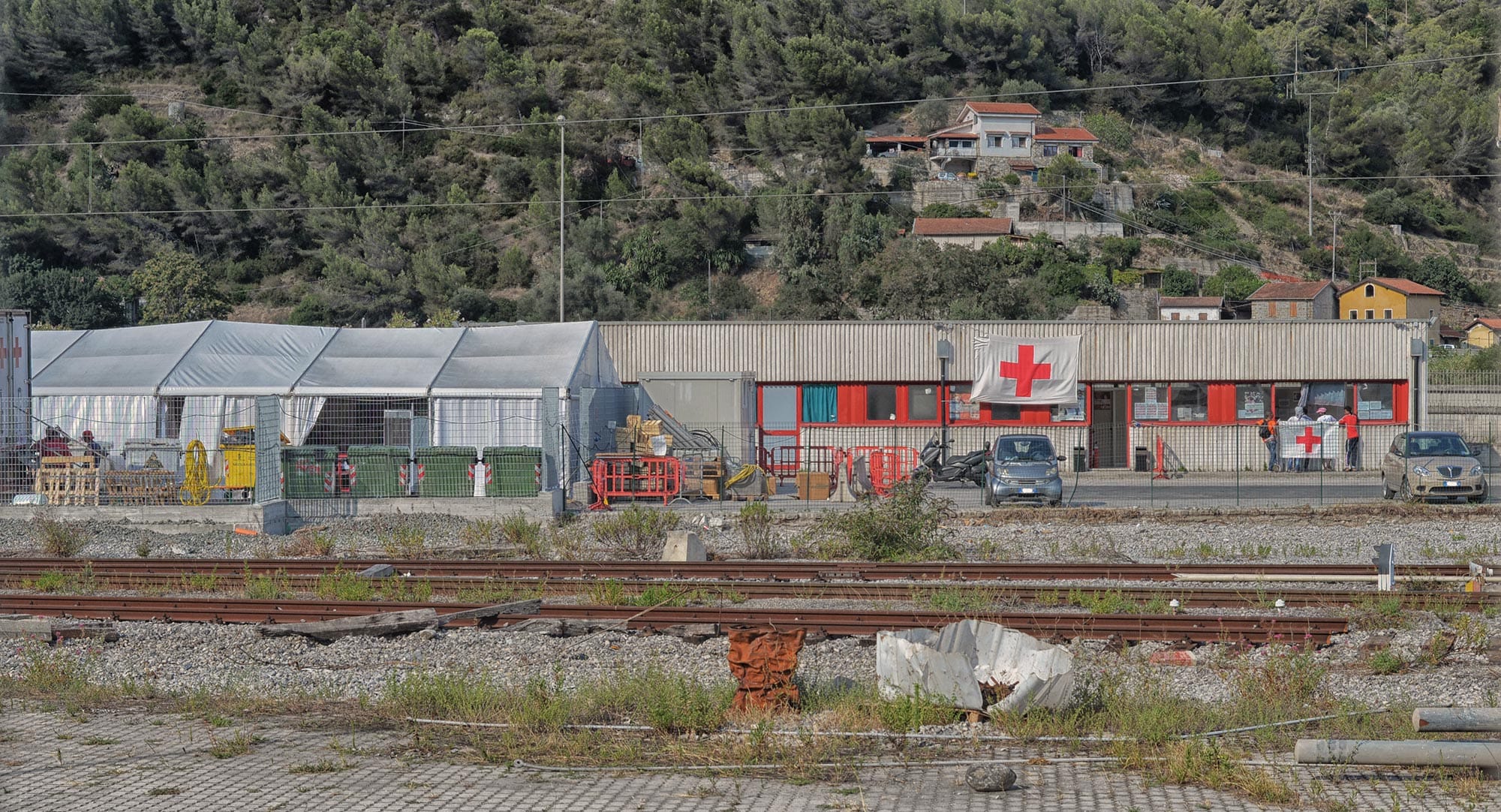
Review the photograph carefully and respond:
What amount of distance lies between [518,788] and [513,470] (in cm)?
1681

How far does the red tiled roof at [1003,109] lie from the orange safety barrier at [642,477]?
80.6 m

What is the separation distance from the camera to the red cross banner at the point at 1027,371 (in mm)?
32844

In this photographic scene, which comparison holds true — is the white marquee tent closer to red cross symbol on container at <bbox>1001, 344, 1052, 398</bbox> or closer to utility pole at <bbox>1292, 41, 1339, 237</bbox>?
red cross symbol on container at <bbox>1001, 344, 1052, 398</bbox>

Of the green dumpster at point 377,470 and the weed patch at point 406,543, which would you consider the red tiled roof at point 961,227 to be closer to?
the green dumpster at point 377,470

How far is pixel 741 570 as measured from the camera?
16.0 m

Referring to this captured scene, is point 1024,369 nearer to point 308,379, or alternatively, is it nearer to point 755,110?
point 308,379

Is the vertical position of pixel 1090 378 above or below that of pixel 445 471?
above

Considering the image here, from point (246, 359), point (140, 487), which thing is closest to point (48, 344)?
point (246, 359)

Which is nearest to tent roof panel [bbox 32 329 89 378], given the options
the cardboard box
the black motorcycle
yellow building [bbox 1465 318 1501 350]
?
the cardboard box

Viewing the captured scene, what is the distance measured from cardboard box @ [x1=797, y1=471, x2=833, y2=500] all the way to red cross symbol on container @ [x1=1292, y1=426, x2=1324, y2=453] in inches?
533

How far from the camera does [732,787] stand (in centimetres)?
730

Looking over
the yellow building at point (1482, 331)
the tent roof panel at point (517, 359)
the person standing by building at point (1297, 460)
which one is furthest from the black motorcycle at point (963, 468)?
the yellow building at point (1482, 331)

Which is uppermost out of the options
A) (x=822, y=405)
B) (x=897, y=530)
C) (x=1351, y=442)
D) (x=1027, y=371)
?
(x=1027, y=371)

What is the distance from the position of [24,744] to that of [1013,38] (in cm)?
11870
